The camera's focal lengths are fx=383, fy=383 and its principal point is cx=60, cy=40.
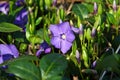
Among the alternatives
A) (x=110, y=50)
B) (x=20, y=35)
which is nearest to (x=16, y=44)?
(x=20, y=35)

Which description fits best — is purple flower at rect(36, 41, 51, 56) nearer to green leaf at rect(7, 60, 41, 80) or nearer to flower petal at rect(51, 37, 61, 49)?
flower petal at rect(51, 37, 61, 49)

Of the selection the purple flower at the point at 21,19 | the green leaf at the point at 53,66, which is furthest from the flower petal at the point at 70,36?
the purple flower at the point at 21,19

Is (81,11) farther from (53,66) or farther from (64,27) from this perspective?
(53,66)

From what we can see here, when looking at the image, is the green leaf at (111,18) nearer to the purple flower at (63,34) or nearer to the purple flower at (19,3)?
the purple flower at (63,34)

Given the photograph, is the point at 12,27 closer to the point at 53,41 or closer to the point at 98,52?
the point at 53,41

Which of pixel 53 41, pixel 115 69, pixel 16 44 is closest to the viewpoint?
pixel 115 69
